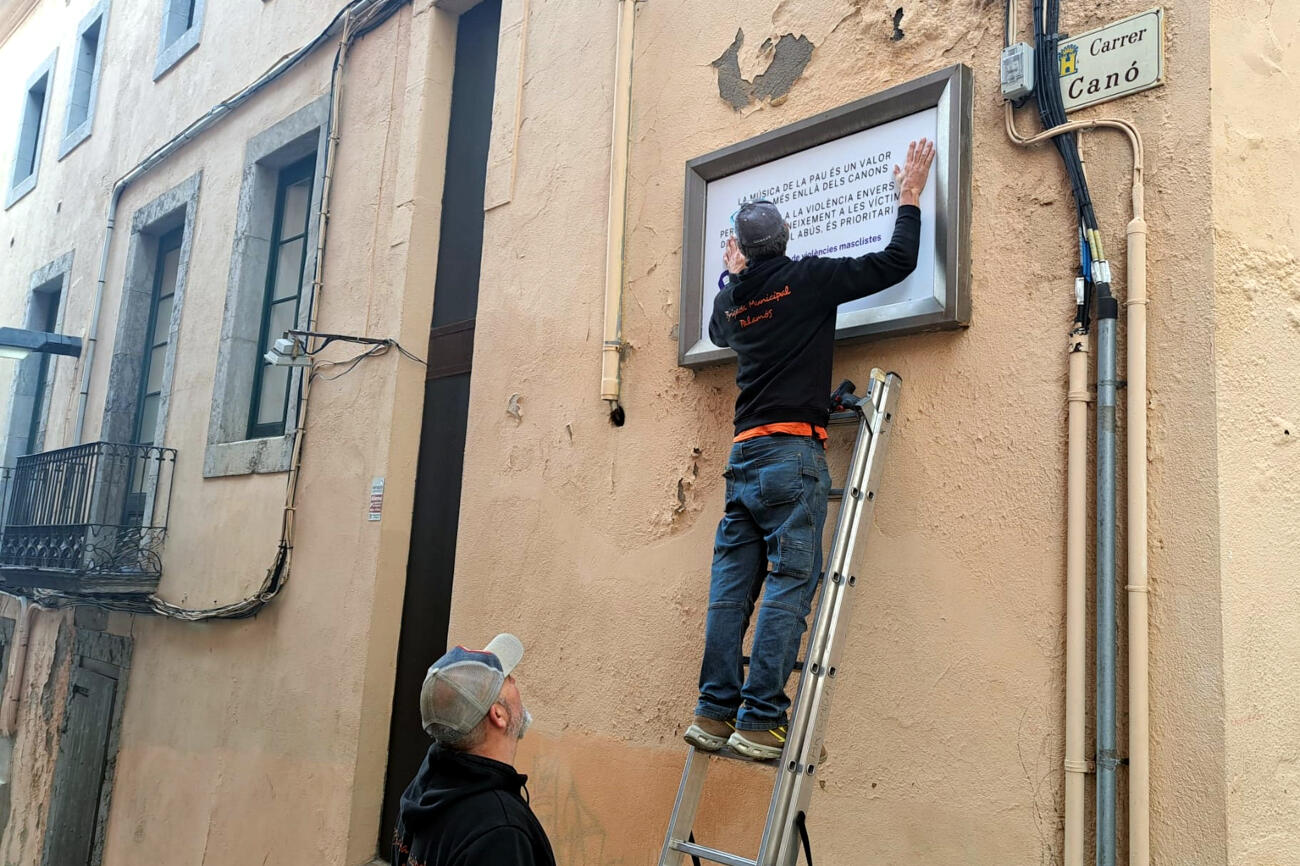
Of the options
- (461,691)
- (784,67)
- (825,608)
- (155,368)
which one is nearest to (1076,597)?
(825,608)

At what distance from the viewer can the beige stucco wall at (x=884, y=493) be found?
9.35 feet

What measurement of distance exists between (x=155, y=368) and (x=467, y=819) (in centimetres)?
787

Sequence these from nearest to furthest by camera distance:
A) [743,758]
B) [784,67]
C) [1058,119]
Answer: [743,758] < [1058,119] < [784,67]

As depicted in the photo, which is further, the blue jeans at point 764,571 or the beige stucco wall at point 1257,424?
the blue jeans at point 764,571

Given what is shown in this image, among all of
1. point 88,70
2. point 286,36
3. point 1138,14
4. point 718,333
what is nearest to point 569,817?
point 718,333

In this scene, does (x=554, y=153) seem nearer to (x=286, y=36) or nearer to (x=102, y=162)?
(x=286, y=36)

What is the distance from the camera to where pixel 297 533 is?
6414 millimetres

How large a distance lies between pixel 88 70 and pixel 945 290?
1112 cm

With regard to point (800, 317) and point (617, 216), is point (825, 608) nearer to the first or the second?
point (800, 317)

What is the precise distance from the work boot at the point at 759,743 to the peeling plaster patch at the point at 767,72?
7.42 ft

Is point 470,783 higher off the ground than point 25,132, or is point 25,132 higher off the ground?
point 25,132

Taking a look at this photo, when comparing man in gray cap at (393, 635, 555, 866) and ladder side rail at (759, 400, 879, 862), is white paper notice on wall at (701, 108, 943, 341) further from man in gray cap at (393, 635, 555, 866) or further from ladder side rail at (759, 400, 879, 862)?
man in gray cap at (393, 635, 555, 866)

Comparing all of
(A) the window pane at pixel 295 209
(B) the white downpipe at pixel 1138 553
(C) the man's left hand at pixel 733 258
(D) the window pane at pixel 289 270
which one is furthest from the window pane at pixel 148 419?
(B) the white downpipe at pixel 1138 553

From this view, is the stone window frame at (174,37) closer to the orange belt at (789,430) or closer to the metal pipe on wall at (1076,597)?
the orange belt at (789,430)
